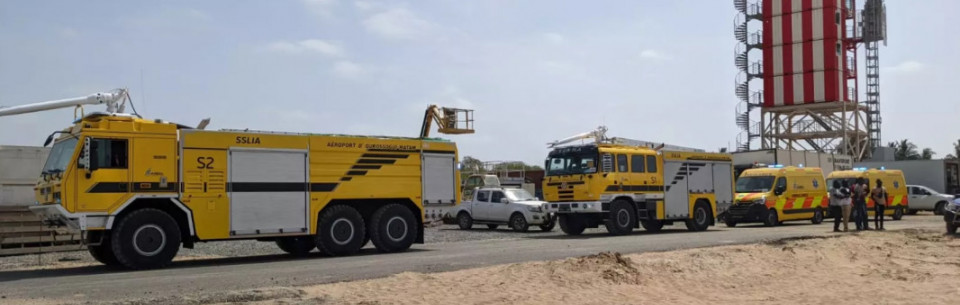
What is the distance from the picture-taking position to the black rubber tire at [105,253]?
15.0 m

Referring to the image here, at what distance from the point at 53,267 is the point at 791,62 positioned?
48.6 m

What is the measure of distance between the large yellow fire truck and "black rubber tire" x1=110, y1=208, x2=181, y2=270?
0.02 m

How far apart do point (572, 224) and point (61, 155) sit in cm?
1390

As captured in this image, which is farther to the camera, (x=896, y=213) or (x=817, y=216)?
(x=896, y=213)

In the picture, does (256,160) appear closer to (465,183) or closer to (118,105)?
(118,105)

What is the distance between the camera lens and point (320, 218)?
16906mm

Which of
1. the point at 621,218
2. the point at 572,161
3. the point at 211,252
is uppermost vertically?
the point at 572,161

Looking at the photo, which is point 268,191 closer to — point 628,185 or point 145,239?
point 145,239

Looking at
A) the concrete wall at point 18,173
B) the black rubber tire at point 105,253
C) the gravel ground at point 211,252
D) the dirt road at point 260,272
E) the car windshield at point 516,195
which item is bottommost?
the gravel ground at point 211,252

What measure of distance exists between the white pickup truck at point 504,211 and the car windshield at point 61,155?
13364mm

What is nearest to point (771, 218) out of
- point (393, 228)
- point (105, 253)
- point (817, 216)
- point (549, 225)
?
point (817, 216)

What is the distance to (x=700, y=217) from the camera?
26078 mm

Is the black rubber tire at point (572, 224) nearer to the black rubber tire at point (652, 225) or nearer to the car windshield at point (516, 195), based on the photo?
the black rubber tire at point (652, 225)

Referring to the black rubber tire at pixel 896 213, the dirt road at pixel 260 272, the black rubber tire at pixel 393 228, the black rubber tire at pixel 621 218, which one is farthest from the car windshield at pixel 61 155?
the black rubber tire at pixel 896 213
